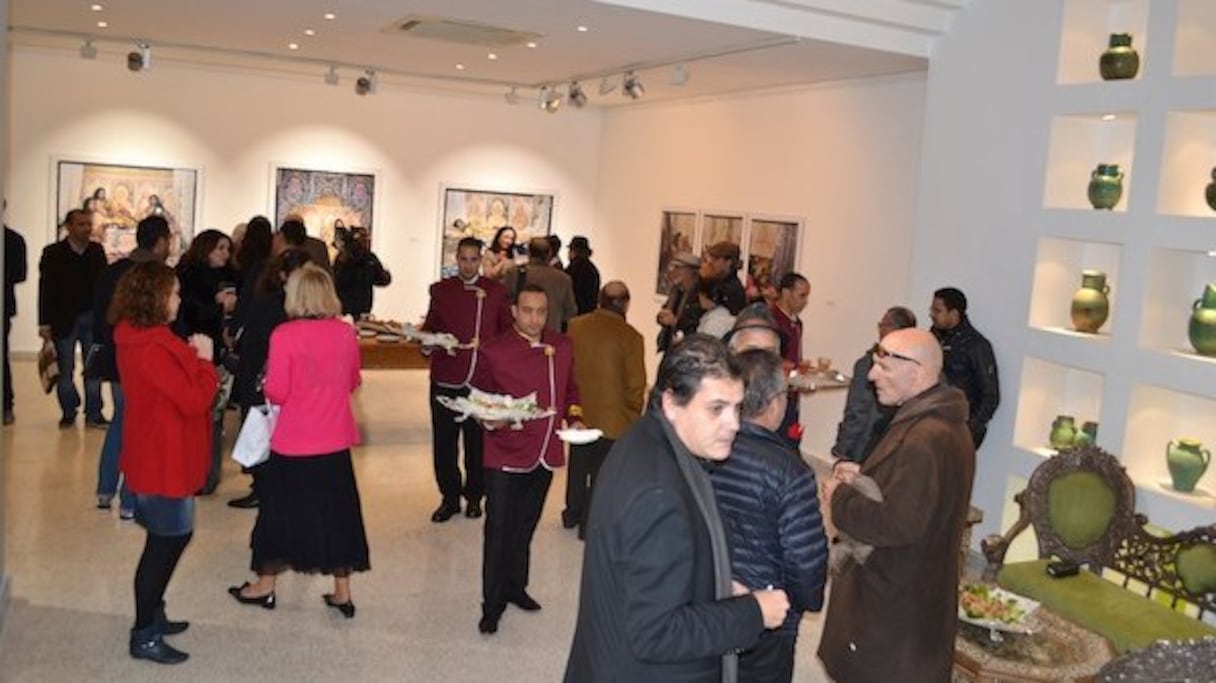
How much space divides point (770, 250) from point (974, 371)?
4005mm

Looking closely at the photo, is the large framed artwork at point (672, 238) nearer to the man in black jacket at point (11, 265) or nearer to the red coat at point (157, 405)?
the man in black jacket at point (11, 265)

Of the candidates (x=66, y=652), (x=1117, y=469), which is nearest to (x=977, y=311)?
(x=1117, y=469)

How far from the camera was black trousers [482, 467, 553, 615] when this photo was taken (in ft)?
17.7

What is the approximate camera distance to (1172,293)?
6.35 m

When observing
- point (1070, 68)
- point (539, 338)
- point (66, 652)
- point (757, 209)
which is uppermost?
point (1070, 68)

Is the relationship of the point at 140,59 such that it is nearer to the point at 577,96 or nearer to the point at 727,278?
the point at 577,96

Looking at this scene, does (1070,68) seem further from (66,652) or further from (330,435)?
(66,652)

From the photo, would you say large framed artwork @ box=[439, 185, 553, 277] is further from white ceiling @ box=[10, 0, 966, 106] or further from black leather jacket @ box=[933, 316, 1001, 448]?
black leather jacket @ box=[933, 316, 1001, 448]

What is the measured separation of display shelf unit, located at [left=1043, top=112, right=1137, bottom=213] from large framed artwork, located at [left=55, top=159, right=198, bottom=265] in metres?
9.29

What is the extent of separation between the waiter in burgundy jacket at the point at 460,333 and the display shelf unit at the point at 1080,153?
3615mm

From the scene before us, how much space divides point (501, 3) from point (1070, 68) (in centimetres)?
374

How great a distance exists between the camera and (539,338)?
5449mm

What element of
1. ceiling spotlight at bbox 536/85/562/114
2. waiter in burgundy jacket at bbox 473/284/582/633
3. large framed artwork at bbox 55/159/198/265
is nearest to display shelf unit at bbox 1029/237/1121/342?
waiter in burgundy jacket at bbox 473/284/582/633

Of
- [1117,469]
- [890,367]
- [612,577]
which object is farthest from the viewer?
[1117,469]
